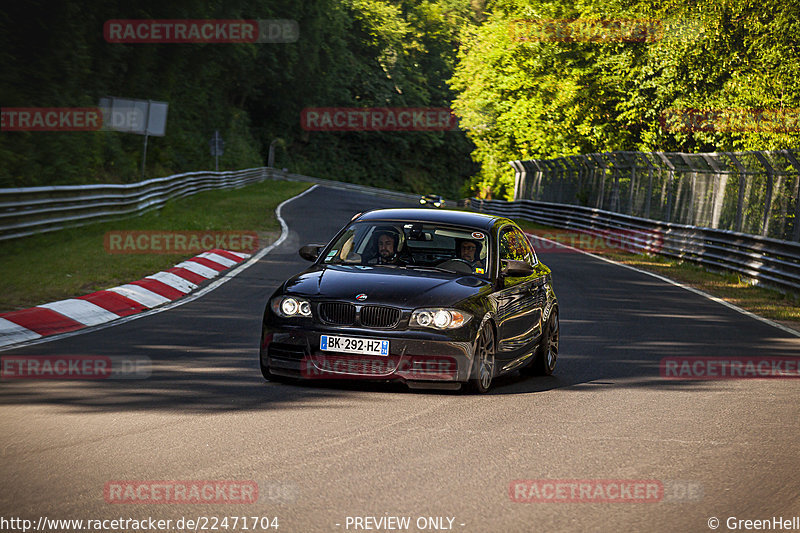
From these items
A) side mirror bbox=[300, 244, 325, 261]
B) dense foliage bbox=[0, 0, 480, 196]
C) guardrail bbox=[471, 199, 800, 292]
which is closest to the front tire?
side mirror bbox=[300, 244, 325, 261]

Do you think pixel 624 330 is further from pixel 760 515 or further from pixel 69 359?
pixel 760 515

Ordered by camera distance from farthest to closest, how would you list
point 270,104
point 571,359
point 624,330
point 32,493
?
point 270,104
point 624,330
point 571,359
point 32,493

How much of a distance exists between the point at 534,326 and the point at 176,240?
47.2 feet

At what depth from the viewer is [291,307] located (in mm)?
8625

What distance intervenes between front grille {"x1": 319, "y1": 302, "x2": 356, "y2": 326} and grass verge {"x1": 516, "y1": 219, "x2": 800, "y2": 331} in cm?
941

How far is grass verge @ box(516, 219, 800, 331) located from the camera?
58.9 ft

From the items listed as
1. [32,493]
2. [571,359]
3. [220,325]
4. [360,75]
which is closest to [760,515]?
[32,493]

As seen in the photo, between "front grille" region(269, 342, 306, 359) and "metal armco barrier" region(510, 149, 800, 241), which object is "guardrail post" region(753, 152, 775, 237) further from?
"front grille" region(269, 342, 306, 359)

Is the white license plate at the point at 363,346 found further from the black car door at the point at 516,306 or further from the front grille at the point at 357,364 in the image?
the black car door at the point at 516,306

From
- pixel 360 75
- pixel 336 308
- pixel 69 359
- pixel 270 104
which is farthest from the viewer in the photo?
pixel 360 75

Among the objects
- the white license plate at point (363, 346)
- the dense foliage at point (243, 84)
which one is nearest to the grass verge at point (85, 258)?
the dense foliage at point (243, 84)

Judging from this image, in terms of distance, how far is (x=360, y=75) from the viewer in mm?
101438

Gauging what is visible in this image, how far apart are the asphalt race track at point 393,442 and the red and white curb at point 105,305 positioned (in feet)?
2.13

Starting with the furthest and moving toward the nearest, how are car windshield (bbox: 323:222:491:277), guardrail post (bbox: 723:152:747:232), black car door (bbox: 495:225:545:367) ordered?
guardrail post (bbox: 723:152:747:232) < car windshield (bbox: 323:222:491:277) < black car door (bbox: 495:225:545:367)
